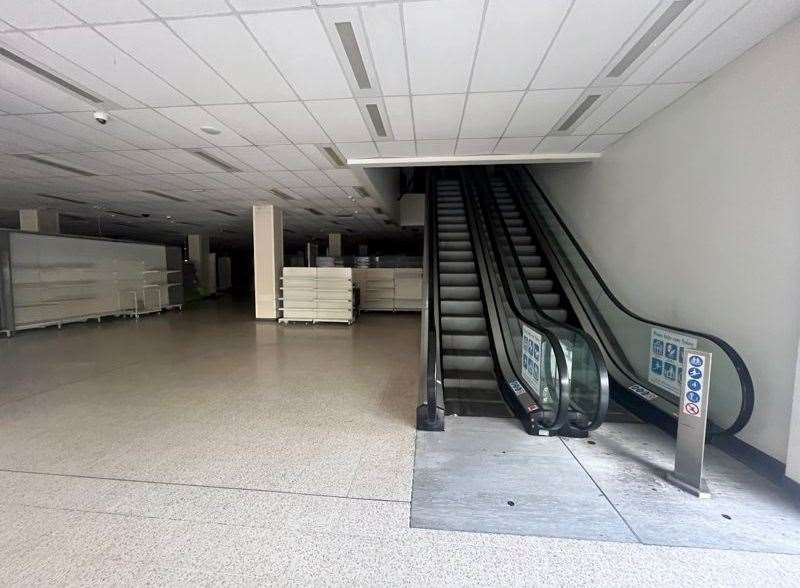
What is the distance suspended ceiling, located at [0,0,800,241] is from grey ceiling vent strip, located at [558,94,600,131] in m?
0.02

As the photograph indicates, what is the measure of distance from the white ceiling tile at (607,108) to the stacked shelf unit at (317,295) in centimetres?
577

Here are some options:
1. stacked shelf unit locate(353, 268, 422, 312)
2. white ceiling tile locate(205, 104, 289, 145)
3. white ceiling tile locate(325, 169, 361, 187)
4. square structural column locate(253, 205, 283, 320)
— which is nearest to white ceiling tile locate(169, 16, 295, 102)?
white ceiling tile locate(205, 104, 289, 145)

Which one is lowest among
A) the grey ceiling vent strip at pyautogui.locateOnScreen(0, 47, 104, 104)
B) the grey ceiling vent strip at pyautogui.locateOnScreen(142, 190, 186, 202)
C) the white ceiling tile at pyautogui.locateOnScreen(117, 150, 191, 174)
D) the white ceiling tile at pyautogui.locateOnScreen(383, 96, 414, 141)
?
the grey ceiling vent strip at pyautogui.locateOnScreen(142, 190, 186, 202)

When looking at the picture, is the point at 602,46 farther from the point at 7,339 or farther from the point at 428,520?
the point at 7,339

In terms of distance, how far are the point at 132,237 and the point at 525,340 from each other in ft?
63.5

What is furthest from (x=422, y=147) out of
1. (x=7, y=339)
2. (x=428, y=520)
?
(x=7, y=339)

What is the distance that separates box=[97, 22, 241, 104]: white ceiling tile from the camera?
2.46 meters

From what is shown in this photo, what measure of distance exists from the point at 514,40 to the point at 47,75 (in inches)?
162

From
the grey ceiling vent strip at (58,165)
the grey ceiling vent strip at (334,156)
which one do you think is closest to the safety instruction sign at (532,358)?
the grey ceiling vent strip at (334,156)

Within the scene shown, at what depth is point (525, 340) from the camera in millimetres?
3600

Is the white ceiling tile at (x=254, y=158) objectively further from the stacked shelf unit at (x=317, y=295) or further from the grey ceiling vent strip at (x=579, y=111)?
the grey ceiling vent strip at (x=579, y=111)

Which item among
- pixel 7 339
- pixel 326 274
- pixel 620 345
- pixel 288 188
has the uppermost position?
pixel 288 188

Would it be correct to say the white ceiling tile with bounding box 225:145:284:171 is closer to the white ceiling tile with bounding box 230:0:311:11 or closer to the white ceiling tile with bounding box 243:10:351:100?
the white ceiling tile with bounding box 243:10:351:100

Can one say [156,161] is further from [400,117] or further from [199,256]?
[199,256]
